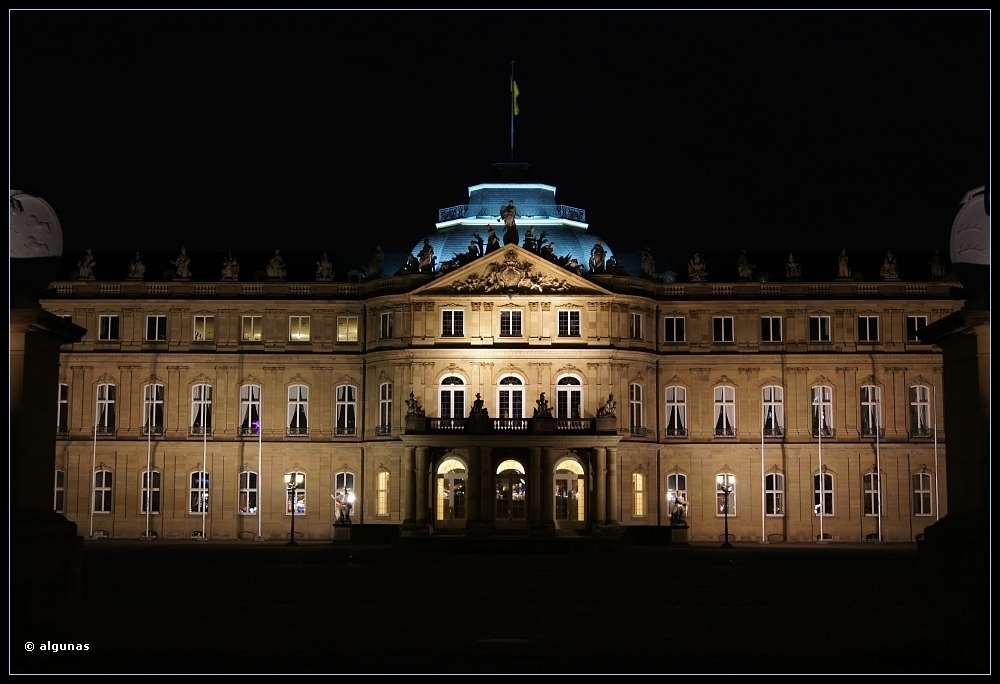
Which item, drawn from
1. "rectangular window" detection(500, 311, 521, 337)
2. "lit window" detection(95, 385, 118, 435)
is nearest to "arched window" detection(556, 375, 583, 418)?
"rectangular window" detection(500, 311, 521, 337)

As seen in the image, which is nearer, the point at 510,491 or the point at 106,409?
the point at 510,491

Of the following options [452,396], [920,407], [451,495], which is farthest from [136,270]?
[920,407]

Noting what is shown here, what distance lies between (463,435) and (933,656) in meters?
56.4

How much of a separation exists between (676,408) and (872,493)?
1170 centimetres

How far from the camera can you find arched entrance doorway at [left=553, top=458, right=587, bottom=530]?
78.4 metres

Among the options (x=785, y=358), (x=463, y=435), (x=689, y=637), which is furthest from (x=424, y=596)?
(x=785, y=358)

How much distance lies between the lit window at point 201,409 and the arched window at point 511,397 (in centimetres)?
1671

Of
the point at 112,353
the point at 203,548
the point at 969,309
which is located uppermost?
the point at 112,353

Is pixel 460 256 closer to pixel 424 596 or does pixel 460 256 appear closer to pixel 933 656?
pixel 424 596

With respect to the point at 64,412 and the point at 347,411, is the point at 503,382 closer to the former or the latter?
the point at 347,411

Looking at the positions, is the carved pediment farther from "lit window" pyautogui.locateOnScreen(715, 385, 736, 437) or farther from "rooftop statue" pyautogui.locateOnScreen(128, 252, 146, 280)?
"rooftop statue" pyautogui.locateOnScreen(128, 252, 146, 280)

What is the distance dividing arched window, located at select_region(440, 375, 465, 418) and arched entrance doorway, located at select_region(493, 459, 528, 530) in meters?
4.02

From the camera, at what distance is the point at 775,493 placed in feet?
273

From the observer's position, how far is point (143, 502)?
83.4 meters
